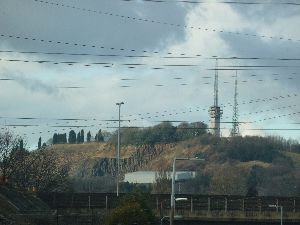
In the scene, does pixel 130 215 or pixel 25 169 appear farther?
pixel 25 169

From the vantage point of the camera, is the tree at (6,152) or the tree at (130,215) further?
the tree at (6,152)

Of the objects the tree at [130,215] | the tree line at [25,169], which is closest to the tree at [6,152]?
the tree line at [25,169]

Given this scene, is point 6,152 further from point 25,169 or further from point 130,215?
point 130,215

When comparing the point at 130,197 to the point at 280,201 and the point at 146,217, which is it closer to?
the point at 146,217

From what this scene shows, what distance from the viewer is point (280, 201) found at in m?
88.6

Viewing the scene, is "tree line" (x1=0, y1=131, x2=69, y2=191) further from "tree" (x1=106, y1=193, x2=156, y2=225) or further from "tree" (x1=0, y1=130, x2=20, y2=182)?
"tree" (x1=106, y1=193, x2=156, y2=225)

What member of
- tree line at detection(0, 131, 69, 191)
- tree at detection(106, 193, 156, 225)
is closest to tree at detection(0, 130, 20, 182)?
tree line at detection(0, 131, 69, 191)

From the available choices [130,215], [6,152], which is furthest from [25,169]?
[130,215]

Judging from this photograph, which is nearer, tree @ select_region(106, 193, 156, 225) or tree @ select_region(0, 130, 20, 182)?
tree @ select_region(106, 193, 156, 225)

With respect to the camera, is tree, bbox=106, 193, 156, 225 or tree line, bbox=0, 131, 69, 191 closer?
tree, bbox=106, 193, 156, 225

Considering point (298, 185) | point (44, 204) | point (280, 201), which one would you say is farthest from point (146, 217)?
point (298, 185)

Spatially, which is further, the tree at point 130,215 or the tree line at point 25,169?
the tree line at point 25,169

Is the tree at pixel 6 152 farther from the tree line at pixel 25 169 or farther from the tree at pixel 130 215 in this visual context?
the tree at pixel 130 215

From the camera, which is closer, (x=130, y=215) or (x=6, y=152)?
(x=130, y=215)
